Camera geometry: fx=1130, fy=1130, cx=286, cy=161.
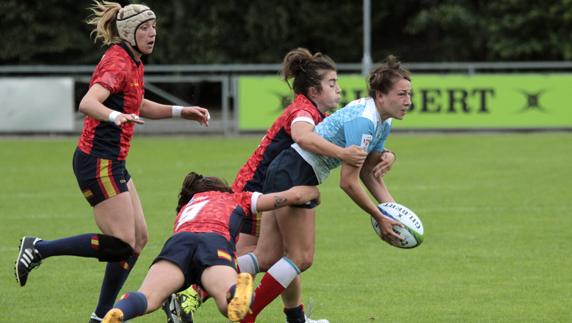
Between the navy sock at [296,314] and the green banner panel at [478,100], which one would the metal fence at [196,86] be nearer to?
the green banner panel at [478,100]

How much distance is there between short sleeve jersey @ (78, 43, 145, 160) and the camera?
7.32m

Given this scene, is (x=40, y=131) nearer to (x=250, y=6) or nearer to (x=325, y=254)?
(x=250, y=6)

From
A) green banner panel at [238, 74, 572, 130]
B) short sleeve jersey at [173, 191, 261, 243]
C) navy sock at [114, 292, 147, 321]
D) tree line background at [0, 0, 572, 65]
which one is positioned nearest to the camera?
navy sock at [114, 292, 147, 321]

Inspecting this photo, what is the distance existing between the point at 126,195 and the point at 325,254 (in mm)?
3412

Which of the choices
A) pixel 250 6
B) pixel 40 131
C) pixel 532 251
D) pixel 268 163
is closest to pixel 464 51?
pixel 250 6

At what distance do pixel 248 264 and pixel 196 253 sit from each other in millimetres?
952

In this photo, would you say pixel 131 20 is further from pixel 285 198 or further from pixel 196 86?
pixel 196 86

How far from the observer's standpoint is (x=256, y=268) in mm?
7371

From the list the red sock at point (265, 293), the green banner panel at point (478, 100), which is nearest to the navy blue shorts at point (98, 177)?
the red sock at point (265, 293)

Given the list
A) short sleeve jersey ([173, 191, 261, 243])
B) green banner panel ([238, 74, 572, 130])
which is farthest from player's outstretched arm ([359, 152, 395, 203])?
green banner panel ([238, 74, 572, 130])

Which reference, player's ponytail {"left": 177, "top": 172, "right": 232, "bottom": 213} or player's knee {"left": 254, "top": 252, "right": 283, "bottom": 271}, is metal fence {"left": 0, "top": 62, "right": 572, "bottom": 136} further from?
player's ponytail {"left": 177, "top": 172, "right": 232, "bottom": 213}

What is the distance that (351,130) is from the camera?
6738 millimetres

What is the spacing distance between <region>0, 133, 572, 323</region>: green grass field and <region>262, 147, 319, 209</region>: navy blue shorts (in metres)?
1.16

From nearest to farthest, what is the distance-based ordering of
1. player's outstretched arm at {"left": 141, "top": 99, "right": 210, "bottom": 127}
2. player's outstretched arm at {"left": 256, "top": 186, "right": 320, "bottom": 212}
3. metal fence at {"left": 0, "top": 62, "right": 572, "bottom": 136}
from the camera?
player's outstretched arm at {"left": 256, "top": 186, "right": 320, "bottom": 212}
player's outstretched arm at {"left": 141, "top": 99, "right": 210, "bottom": 127}
metal fence at {"left": 0, "top": 62, "right": 572, "bottom": 136}
